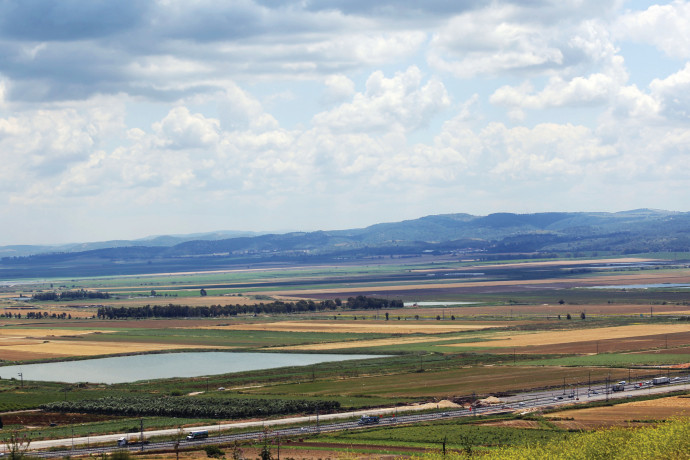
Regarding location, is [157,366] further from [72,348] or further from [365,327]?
[365,327]

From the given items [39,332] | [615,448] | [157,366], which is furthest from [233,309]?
[615,448]

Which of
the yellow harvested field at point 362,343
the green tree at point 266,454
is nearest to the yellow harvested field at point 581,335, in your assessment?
the yellow harvested field at point 362,343

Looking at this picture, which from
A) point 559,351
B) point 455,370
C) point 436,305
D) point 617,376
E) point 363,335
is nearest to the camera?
point 617,376

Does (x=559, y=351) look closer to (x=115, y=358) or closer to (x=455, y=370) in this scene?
(x=455, y=370)

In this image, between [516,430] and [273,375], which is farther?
[273,375]

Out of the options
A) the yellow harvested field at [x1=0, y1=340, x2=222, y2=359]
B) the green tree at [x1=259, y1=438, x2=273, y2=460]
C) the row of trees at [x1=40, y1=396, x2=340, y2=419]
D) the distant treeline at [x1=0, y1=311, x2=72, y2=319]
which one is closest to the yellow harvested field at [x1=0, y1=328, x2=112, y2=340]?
the yellow harvested field at [x1=0, y1=340, x2=222, y2=359]

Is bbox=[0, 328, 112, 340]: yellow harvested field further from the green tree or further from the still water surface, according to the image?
the green tree

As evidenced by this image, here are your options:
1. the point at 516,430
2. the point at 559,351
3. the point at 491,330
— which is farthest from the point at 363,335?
the point at 516,430
